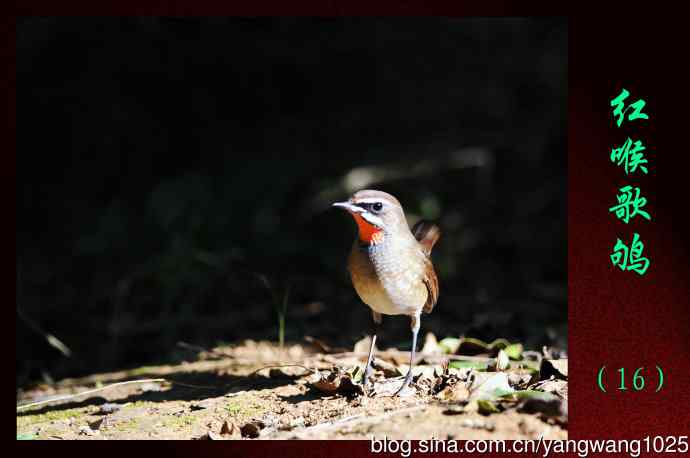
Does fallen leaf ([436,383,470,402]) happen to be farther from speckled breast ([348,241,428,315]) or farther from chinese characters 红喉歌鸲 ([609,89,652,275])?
chinese characters 红喉歌鸲 ([609,89,652,275])

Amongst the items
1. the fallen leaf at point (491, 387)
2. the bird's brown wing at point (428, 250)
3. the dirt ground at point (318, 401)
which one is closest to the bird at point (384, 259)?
the bird's brown wing at point (428, 250)

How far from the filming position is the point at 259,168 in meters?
9.34

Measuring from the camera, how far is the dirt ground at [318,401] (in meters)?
3.58

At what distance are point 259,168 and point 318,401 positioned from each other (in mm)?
5535

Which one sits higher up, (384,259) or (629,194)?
(629,194)

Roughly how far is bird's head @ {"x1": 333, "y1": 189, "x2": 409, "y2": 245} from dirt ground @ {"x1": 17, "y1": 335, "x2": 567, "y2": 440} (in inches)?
31.6

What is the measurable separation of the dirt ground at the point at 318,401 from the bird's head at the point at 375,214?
803mm

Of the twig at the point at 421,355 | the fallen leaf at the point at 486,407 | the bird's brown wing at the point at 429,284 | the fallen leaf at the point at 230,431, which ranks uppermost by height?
the bird's brown wing at the point at 429,284

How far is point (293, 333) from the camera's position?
246 inches

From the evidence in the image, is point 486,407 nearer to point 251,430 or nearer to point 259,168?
point 251,430

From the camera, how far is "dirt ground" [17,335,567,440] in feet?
11.8

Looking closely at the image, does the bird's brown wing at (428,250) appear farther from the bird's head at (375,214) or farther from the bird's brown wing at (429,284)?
the bird's head at (375,214)

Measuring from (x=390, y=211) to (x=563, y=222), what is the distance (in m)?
5.27

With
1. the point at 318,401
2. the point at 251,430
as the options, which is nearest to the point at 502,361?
the point at 318,401
